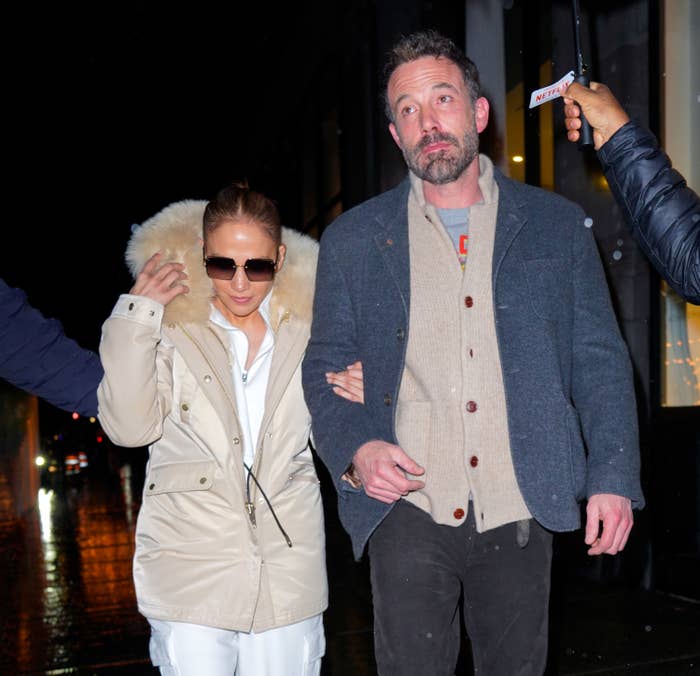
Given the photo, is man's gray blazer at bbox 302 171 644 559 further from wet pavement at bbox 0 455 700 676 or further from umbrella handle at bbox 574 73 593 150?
Result: wet pavement at bbox 0 455 700 676

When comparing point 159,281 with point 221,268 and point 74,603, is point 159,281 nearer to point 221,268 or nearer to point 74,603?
point 221,268

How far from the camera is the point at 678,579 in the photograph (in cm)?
679

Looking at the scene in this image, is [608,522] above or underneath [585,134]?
underneath

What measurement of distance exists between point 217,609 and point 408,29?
30.7ft

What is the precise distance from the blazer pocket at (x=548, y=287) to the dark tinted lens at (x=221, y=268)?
1.03 meters

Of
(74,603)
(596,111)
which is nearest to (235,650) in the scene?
(596,111)

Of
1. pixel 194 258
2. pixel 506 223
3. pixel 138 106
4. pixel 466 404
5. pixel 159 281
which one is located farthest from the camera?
pixel 138 106

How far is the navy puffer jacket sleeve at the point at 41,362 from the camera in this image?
335cm

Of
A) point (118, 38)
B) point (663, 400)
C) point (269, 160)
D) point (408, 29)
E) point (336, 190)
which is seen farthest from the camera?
point (269, 160)

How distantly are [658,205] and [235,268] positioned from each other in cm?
145

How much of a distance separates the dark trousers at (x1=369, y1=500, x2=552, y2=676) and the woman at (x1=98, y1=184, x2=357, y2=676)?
17.5 inches

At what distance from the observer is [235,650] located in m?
3.08

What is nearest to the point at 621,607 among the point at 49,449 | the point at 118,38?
the point at 118,38

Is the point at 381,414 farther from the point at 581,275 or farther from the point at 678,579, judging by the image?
the point at 678,579
